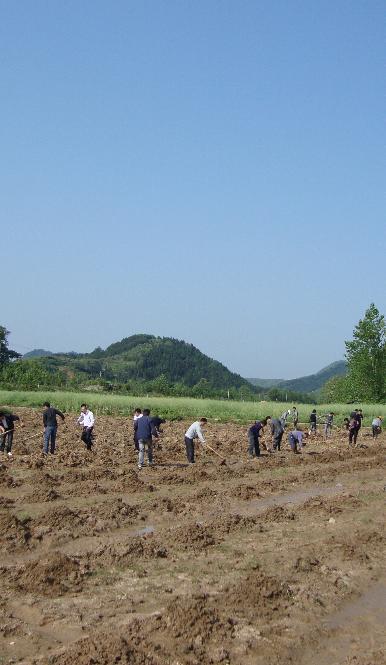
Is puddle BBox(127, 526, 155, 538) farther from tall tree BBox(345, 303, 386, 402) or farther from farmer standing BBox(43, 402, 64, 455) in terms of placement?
tall tree BBox(345, 303, 386, 402)

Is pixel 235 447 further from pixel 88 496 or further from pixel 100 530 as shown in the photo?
pixel 100 530

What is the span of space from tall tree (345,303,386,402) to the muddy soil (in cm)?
4393

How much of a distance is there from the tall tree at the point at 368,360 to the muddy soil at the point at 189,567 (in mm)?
43930

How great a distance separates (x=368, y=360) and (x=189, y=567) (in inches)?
2126

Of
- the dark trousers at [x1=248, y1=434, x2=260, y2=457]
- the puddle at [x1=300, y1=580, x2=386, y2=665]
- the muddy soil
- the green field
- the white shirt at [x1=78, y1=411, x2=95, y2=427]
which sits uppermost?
the green field

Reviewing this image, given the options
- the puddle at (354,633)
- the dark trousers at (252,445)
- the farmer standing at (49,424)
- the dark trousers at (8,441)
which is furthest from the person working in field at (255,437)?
the puddle at (354,633)

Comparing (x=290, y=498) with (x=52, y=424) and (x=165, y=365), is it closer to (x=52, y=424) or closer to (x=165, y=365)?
(x=52, y=424)

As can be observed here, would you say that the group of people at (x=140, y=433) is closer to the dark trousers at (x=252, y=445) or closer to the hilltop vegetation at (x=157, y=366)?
the dark trousers at (x=252, y=445)

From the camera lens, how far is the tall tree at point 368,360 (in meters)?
61.6

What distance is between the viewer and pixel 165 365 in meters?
180

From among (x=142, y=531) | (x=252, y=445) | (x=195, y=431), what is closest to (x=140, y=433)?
(x=195, y=431)

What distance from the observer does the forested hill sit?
551 feet

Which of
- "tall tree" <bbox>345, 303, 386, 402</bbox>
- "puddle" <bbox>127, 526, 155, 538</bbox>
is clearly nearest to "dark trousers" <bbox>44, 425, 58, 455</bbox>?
"puddle" <bbox>127, 526, 155, 538</bbox>

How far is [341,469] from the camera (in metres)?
21.0
